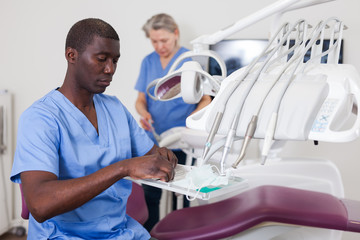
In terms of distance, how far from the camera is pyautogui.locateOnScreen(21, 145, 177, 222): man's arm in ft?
2.92

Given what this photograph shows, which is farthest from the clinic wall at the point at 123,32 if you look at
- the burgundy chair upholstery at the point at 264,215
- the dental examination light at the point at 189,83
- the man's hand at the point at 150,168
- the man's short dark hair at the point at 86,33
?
the man's hand at the point at 150,168

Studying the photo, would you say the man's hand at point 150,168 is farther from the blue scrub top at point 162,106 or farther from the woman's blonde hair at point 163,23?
the woman's blonde hair at point 163,23

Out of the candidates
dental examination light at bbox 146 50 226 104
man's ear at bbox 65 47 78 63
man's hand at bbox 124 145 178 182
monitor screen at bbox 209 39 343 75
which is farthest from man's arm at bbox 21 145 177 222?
monitor screen at bbox 209 39 343 75

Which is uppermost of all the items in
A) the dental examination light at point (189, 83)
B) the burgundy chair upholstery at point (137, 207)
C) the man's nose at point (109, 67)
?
the man's nose at point (109, 67)

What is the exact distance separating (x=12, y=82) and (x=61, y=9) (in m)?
0.62

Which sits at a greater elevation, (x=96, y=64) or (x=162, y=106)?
(x=96, y=64)

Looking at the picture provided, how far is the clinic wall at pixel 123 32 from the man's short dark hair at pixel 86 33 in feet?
5.04

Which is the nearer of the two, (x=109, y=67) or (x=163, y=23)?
(x=109, y=67)

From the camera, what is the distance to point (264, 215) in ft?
4.52

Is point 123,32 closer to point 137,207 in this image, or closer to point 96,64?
point 137,207

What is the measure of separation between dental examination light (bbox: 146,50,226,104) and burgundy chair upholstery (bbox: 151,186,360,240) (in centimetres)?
51

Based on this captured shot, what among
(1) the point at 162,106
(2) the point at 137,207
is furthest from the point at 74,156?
(1) the point at 162,106

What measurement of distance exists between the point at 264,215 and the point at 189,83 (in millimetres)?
590

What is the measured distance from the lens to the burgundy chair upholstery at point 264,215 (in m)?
1.36
